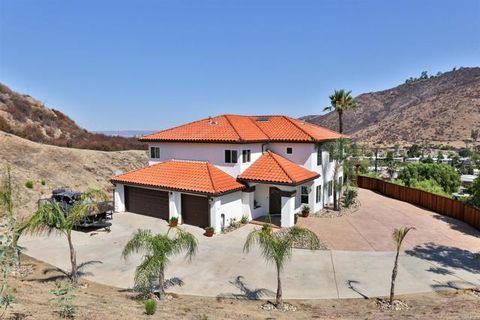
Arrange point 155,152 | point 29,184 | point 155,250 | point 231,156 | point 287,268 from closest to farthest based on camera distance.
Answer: point 155,250, point 287,268, point 231,156, point 29,184, point 155,152

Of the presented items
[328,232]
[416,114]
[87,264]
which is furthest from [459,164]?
[87,264]

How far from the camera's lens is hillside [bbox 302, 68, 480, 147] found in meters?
131

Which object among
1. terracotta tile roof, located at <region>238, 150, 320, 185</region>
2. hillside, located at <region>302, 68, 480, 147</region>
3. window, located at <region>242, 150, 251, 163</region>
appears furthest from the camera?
hillside, located at <region>302, 68, 480, 147</region>

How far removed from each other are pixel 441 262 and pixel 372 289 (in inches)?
228

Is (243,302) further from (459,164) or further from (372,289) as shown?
(459,164)

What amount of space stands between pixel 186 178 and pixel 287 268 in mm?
10803

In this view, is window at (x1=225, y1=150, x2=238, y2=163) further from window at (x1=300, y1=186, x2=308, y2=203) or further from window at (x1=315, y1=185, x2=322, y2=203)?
window at (x1=315, y1=185, x2=322, y2=203)

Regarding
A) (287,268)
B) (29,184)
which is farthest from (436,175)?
(29,184)

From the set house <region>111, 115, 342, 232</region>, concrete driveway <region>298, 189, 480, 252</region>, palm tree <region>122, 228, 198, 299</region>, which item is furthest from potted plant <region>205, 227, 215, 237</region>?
palm tree <region>122, 228, 198, 299</region>

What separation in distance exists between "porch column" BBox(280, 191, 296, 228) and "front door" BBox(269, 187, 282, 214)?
273cm

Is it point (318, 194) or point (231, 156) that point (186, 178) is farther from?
point (318, 194)

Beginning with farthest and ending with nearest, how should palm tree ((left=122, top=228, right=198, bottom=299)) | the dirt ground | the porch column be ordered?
the porch column
palm tree ((left=122, top=228, right=198, bottom=299))
the dirt ground

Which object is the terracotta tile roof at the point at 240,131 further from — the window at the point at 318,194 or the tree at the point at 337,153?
the window at the point at 318,194

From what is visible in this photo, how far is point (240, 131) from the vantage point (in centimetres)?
2680
